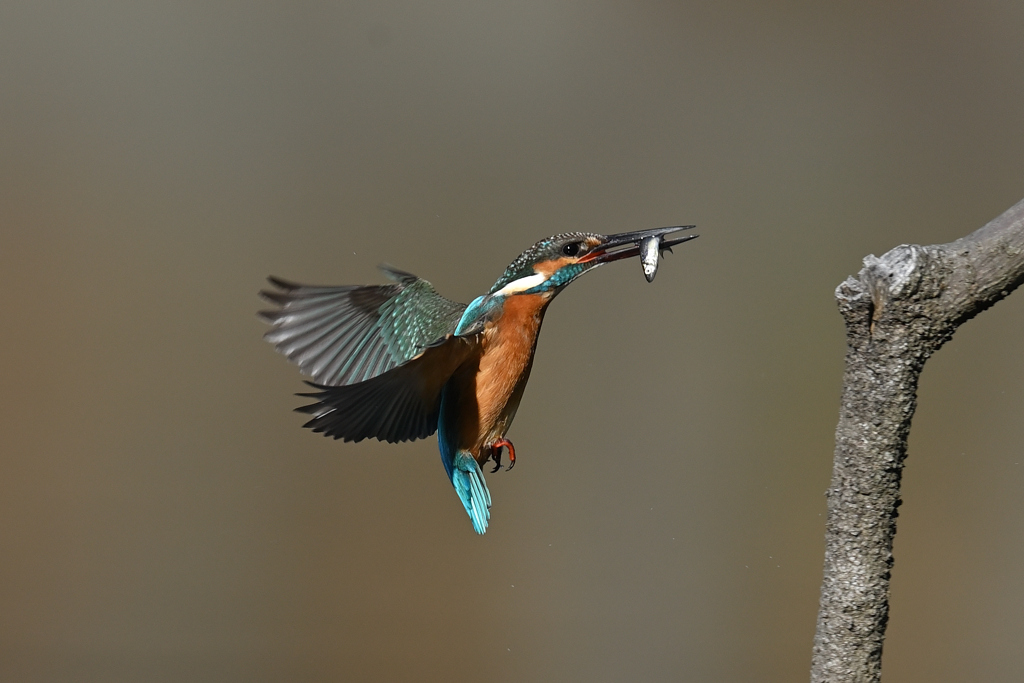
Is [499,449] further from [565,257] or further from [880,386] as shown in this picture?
[880,386]

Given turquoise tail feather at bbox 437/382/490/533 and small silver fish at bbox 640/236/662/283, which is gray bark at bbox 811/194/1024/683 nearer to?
small silver fish at bbox 640/236/662/283

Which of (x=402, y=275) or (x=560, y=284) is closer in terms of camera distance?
(x=560, y=284)

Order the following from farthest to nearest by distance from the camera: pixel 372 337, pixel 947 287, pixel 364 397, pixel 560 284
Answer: pixel 372 337
pixel 560 284
pixel 364 397
pixel 947 287

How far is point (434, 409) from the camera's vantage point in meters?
0.90

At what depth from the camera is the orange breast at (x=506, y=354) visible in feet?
2.85

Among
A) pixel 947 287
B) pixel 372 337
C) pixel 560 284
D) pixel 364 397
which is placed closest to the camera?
pixel 947 287

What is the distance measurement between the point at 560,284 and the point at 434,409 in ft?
0.57

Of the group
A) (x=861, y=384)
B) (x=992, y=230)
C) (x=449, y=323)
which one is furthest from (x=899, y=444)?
(x=449, y=323)

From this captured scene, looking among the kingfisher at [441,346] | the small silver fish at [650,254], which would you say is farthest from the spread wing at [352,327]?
the small silver fish at [650,254]

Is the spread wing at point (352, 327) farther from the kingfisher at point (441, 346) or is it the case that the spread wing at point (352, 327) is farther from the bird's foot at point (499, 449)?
the bird's foot at point (499, 449)

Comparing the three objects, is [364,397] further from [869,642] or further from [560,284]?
[869,642]

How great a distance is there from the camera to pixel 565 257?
34.0 inches

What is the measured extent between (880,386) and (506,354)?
35 cm

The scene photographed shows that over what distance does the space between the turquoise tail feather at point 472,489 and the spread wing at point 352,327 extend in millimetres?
123
